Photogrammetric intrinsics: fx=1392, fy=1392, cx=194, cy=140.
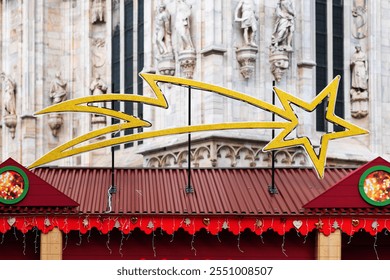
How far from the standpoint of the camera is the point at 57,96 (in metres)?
57.8

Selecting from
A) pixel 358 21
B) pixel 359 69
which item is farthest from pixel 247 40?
pixel 358 21

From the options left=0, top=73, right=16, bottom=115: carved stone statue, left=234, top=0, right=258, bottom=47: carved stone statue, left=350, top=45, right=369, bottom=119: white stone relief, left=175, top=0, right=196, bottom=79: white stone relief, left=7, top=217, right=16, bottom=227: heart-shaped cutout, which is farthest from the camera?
left=0, top=73, right=16, bottom=115: carved stone statue

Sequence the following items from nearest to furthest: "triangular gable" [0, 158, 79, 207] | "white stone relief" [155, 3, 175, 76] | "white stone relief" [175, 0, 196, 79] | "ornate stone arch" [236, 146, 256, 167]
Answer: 1. "triangular gable" [0, 158, 79, 207]
2. "ornate stone arch" [236, 146, 256, 167]
3. "white stone relief" [175, 0, 196, 79]
4. "white stone relief" [155, 3, 175, 76]

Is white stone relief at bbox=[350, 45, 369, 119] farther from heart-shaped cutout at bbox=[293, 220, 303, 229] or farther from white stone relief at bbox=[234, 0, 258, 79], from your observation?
heart-shaped cutout at bbox=[293, 220, 303, 229]

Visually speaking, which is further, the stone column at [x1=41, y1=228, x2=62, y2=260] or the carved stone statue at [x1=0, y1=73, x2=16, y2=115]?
the carved stone statue at [x1=0, y1=73, x2=16, y2=115]

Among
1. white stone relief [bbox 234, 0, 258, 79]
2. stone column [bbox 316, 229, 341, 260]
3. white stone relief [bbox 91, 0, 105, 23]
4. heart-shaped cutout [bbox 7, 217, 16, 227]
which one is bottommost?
stone column [bbox 316, 229, 341, 260]

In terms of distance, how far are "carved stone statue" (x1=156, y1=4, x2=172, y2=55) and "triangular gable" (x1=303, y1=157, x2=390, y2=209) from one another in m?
15.2

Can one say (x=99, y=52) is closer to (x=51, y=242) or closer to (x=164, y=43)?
(x=164, y=43)

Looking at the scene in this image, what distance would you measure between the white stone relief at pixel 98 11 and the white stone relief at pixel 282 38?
11.6 m

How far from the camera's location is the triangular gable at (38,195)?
3294 cm

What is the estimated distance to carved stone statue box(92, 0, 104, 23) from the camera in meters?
56.2

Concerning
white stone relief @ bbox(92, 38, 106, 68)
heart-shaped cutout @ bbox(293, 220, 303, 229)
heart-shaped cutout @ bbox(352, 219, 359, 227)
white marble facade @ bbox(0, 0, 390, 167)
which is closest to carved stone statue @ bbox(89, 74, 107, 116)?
white marble facade @ bbox(0, 0, 390, 167)

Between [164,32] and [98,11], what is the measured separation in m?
9.24
